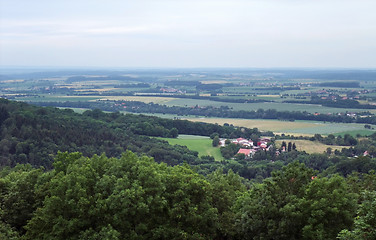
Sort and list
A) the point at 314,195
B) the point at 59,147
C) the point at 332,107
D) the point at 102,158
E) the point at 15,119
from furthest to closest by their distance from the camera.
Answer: the point at 332,107, the point at 15,119, the point at 59,147, the point at 102,158, the point at 314,195

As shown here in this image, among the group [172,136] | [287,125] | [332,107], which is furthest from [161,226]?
[332,107]

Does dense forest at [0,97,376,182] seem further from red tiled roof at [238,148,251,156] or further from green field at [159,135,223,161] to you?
green field at [159,135,223,161]

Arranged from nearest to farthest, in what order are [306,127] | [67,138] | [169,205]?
[169,205]
[67,138]
[306,127]

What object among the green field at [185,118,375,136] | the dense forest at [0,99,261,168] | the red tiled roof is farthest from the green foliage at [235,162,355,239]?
the green field at [185,118,375,136]

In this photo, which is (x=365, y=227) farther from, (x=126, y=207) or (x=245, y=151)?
(x=245, y=151)

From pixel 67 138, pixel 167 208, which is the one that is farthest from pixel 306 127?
pixel 167 208

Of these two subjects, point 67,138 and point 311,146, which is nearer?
point 67,138

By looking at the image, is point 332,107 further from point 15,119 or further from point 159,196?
point 159,196

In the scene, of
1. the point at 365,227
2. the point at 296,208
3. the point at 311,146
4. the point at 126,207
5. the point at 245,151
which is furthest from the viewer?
the point at 311,146

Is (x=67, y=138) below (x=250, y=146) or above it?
above
